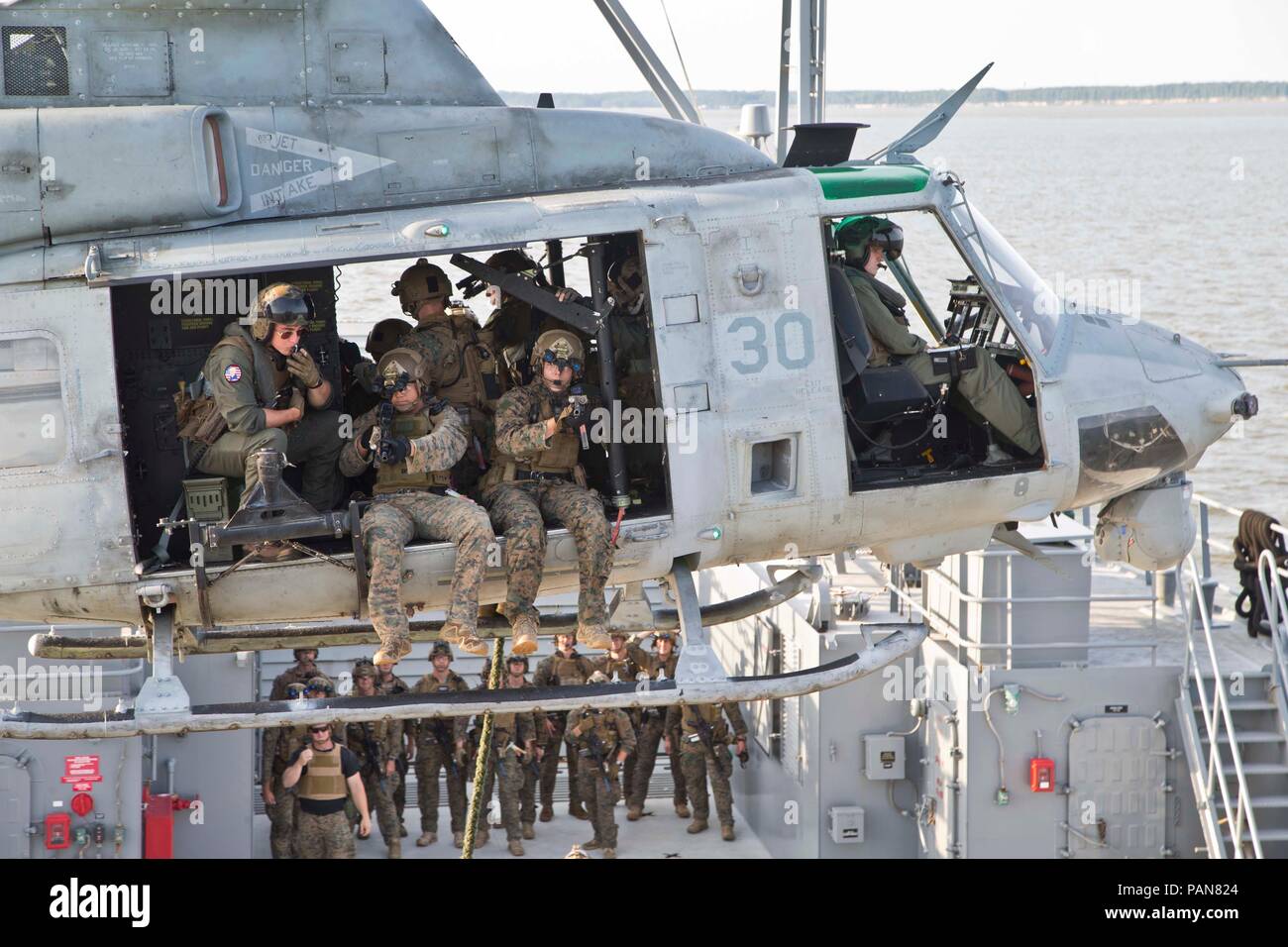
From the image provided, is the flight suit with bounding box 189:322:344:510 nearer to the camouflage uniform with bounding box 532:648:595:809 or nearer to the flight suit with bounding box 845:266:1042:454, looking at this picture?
the flight suit with bounding box 845:266:1042:454

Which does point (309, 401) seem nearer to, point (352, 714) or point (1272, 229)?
point (352, 714)

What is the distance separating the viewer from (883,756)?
16.3 metres

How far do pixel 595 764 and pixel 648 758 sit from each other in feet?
4.42

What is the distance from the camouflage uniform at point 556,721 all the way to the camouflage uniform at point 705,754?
1.12 metres

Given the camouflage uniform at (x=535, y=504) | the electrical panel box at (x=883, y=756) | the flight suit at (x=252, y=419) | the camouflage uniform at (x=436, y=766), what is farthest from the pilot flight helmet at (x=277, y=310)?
the electrical panel box at (x=883, y=756)

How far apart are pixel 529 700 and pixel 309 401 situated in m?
1.93

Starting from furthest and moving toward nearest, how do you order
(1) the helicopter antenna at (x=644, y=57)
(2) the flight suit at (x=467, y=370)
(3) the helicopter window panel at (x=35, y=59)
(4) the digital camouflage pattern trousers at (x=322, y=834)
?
(4) the digital camouflage pattern trousers at (x=322, y=834) < (1) the helicopter antenna at (x=644, y=57) < (2) the flight suit at (x=467, y=370) < (3) the helicopter window panel at (x=35, y=59)

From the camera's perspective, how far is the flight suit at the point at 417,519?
8.33 meters

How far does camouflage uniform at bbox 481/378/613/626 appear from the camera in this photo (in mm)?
8547

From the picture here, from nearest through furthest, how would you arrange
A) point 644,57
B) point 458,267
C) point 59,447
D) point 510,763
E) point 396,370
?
point 59,447 → point 396,370 → point 458,267 → point 644,57 → point 510,763

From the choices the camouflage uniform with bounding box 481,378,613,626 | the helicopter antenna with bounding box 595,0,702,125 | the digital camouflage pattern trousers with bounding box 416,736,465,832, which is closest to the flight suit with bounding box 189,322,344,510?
the camouflage uniform with bounding box 481,378,613,626

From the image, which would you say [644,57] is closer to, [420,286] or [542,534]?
[420,286]

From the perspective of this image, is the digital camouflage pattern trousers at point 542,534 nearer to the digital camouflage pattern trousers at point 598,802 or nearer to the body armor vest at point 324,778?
the body armor vest at point 324,778

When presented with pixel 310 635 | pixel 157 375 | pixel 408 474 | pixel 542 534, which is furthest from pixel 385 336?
pixel 310 635
